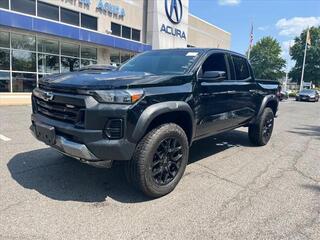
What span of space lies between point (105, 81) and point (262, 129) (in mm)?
4374

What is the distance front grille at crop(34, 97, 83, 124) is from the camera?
3.43m

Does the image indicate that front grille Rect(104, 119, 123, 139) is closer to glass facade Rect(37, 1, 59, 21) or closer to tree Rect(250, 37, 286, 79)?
glass facade Rect(37, 1, 59, 21)

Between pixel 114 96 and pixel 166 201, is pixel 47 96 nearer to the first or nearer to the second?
pixel 114 96

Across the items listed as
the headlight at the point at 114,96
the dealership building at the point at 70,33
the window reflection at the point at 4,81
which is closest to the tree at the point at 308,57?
the dealership building at the point at 70,33

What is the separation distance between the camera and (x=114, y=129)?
3332 millimetres

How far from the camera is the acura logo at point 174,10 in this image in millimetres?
24594

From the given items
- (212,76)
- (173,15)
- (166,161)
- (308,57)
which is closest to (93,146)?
(166,161)

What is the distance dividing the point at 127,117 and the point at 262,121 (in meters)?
4.10

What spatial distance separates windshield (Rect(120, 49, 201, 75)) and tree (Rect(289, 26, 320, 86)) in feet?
212

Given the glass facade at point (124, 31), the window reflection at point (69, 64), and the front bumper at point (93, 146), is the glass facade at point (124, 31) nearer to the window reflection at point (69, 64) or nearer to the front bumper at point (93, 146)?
the window reflection at point (69, 64)

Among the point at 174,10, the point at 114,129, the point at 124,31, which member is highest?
the point at 174,10

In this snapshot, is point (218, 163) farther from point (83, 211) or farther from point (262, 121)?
point (83, 211)

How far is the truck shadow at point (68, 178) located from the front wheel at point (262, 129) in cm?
155

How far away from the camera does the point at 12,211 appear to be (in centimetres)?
335
